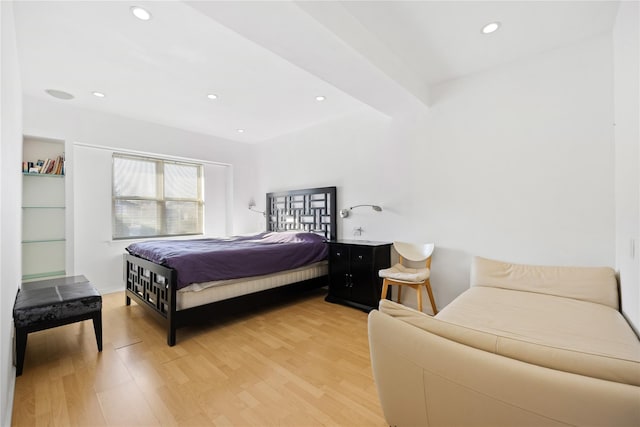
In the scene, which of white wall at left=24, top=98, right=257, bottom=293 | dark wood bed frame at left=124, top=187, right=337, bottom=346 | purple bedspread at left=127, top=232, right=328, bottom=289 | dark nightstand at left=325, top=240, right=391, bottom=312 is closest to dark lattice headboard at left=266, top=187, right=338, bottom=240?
dark wood bed frame at left=124, top=187, right=337, bottom=346

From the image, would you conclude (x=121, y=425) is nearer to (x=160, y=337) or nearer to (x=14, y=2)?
(x=160, y=337)

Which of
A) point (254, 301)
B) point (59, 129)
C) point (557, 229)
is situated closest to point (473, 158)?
point (557, 229)

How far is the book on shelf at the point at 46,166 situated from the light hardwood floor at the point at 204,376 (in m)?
2.04

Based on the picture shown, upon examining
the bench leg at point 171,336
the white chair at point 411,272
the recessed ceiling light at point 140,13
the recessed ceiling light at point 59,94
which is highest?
the recessed ceiling light at point 140,13

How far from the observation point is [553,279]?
7.30 feet

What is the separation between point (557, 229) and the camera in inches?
96.0

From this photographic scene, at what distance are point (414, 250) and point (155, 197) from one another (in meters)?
4.20

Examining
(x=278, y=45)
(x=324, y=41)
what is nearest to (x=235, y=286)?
(x=278, y=45)

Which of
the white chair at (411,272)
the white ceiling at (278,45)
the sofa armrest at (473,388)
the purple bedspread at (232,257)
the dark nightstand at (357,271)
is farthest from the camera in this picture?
the dark nightstand at (357,271)

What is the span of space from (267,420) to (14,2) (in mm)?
3160

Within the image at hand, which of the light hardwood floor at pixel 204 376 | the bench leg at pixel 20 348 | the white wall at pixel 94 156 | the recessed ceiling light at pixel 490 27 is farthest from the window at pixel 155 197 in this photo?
the recessed ceiling light at pixel 490 27

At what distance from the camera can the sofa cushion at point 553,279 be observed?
1999 mm

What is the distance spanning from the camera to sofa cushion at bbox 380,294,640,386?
0.75 meters

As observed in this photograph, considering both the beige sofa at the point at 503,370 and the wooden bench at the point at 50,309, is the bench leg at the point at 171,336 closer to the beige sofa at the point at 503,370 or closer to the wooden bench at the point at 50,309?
the wooden bench at the point at 50,309
